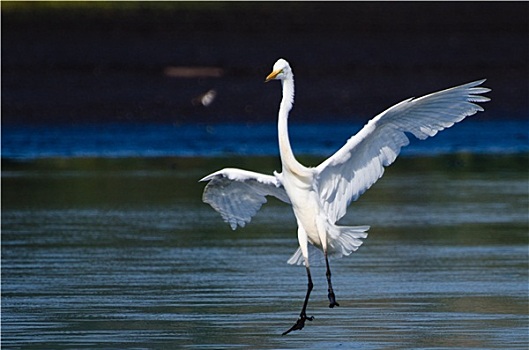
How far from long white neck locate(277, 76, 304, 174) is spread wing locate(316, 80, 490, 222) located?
0.77 ft

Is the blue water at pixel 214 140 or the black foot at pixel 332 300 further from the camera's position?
the blue water at pixel 214 140

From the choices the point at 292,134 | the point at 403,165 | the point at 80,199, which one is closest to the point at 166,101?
the point at 292,134

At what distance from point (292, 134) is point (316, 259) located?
16193mm

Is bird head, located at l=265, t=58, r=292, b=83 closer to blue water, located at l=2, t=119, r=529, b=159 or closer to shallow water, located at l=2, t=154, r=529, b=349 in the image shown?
shallow water, located at l=2, t=154, r=529, b=349

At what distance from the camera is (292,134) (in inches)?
1117

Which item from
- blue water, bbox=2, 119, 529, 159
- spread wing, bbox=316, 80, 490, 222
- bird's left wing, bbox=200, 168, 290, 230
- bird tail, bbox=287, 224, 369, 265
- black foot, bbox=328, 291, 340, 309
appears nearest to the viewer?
black foot, bbox=328, 291, 340, 309

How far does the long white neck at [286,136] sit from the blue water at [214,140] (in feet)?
43.0

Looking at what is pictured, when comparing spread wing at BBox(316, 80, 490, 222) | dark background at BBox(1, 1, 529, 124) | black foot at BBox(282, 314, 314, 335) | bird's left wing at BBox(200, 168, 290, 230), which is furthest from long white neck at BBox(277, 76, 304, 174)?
dark background at BBox(1, 1, 529, 124)

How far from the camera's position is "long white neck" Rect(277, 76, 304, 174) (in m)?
11.4

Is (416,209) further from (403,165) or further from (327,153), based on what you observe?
(327,153)

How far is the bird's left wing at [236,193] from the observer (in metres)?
12.0

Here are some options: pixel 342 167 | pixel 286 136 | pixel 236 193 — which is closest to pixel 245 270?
pixel 236 193

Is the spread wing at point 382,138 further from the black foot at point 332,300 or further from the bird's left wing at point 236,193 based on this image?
the black foot at point 332,300

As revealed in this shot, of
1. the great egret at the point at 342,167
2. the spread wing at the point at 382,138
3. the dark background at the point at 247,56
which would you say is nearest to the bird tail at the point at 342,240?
the great egret at the point at 342,167
